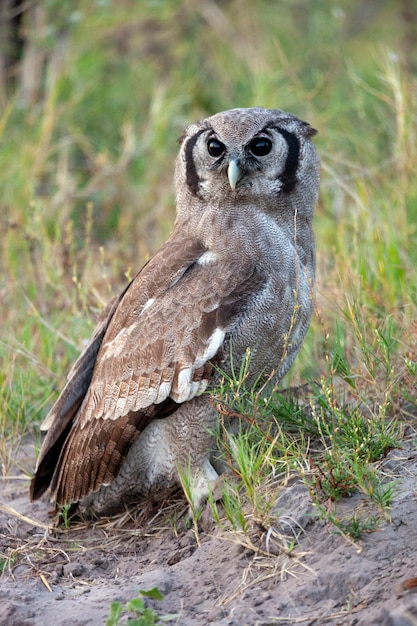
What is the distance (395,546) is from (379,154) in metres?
4.25

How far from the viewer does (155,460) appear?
12.9 feet

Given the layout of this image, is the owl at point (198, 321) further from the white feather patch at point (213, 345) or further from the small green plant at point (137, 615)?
the small green plant at point (137, 615)

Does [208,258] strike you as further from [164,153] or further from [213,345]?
[164,153]

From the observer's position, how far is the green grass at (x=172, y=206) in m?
3.62

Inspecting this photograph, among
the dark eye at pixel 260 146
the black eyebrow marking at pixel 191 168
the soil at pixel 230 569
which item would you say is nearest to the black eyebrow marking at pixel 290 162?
the dark eye at pixel 260 146

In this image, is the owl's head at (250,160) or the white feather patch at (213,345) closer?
the white feather patch at (213,345)

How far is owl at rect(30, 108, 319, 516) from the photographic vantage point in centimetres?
371

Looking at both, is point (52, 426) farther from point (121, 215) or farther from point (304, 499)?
point (121, 215)

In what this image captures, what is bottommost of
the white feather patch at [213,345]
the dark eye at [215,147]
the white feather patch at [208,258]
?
the white feather patch at [213,345]

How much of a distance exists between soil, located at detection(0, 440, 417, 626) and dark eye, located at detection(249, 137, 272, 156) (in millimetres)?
1364

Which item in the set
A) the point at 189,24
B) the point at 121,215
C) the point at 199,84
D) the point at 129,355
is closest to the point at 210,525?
the point at 129,355

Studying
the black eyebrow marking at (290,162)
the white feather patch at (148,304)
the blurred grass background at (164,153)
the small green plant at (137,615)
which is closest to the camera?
the small green plant at (137,615)

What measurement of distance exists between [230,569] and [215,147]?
5.73ft

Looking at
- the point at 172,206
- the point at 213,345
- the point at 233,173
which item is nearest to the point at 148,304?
the point at 213,345
